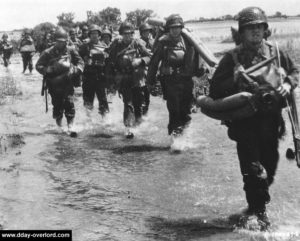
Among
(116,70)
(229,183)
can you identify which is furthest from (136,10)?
(229,183)

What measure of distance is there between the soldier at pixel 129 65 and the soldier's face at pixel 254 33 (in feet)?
17.9

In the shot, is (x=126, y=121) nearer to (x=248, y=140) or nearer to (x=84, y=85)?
(x=84, y=85)

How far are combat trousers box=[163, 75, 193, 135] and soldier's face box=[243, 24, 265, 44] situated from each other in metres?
3.99

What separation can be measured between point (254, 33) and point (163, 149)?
470 centimetres

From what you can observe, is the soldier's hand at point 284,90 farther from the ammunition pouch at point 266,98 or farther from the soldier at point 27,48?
the soldier at point 27,48

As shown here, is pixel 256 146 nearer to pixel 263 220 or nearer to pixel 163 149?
pixel 263 220

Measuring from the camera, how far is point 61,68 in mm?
11039

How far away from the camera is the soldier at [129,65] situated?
1095cm

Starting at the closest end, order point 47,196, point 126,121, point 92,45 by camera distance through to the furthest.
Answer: point 47,196 < point 126,121 < point 92,45

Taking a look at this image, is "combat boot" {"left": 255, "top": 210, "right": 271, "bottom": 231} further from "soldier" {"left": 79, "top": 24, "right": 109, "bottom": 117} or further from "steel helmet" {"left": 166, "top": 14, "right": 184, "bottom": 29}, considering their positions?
"soldier" {"left": 79, "top": 24, "right": 109, "bottom": 117}

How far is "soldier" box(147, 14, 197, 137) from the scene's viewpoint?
30.8 ft

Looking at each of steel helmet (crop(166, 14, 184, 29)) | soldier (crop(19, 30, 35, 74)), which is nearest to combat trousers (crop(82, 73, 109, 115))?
steel helmet (crop(166, 14, 184, 29))

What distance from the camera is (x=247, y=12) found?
553 cm

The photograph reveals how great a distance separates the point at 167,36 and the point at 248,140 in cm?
416
